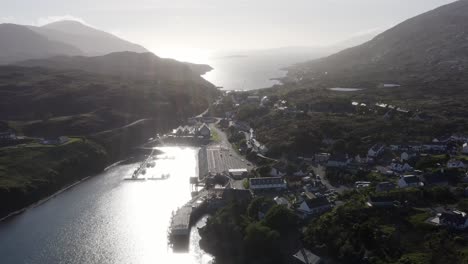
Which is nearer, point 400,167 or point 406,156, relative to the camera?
point 400,167

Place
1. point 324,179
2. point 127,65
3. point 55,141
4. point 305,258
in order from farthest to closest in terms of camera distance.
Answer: point 127,65, point 55,141, point 324,179, point 305,258

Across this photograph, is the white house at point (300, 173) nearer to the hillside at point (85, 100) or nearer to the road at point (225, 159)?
the road at point (225, 159)

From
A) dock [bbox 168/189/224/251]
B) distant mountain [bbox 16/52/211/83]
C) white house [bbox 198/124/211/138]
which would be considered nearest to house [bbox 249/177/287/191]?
dock [bbox 168/189/224/251]

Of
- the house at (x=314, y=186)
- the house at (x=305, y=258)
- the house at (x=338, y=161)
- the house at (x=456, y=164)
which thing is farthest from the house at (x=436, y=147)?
the house at (x=305, y=258)

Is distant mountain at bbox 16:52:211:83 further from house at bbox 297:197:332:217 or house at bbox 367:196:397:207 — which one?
house at bbox 367:196:397:207

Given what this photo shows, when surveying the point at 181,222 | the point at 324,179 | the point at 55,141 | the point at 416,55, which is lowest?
the point at 181,222

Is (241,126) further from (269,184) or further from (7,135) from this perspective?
(7,135)

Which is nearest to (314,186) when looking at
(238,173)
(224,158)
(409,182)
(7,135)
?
(409,182)
